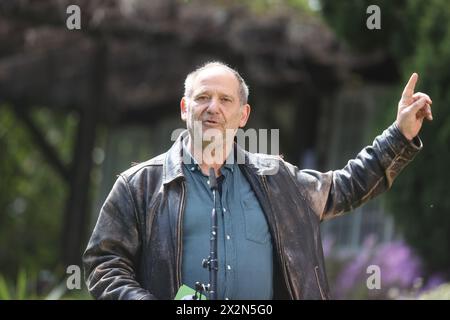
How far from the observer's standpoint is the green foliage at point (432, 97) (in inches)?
350

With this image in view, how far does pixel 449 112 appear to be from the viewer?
349 inches

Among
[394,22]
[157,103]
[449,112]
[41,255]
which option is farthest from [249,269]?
[41,255]

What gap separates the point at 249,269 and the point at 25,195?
16.3 m

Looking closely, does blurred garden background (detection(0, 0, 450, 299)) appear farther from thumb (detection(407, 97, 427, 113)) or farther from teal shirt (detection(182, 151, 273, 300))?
teal shirt (detection(182, 151, 273, 300))

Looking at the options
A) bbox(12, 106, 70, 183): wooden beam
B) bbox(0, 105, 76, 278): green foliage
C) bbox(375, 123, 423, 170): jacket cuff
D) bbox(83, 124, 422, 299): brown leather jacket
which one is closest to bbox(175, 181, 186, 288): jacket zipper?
bbox(83, 124, 422, 299): brown leather jacket

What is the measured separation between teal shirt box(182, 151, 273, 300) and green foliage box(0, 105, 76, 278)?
13.8m

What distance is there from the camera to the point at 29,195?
1983cm

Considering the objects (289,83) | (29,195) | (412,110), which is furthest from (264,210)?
(29,195)

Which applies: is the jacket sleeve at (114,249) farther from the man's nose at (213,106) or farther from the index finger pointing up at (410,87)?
the index finger pointing up at (410,87)

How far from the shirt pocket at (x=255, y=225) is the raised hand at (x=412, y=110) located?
0.68m

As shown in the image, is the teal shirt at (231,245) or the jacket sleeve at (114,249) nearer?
the jacket sleeve at (114,249)

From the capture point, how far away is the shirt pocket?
407 cm

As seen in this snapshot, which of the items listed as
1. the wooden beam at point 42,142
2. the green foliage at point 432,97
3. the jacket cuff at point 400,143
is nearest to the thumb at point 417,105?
the jacket cuff at point 400,143

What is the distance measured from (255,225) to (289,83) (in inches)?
321
